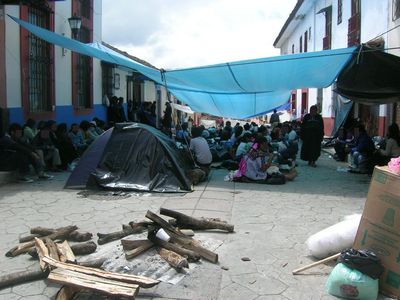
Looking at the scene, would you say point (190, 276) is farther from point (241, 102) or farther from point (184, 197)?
point (241, 102)

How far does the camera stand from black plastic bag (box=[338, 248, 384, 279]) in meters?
3.58

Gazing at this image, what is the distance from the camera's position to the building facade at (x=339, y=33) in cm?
1193

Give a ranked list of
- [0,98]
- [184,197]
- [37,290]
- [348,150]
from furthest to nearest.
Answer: [348,150], [0,98], [184,197], [37,290]

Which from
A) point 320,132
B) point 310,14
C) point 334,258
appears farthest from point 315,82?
point 310,14

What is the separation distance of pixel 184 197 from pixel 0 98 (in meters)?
4.69

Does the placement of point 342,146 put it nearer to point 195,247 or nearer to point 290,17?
point 195,247

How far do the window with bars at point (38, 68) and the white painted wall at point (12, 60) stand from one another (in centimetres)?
64

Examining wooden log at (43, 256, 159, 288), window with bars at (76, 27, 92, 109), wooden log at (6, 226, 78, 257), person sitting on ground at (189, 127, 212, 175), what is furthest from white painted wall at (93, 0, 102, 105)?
wooden log at (43, 256, 159, 288)

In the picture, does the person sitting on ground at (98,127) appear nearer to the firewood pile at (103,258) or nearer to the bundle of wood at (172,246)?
the firewood pile at (103,258)

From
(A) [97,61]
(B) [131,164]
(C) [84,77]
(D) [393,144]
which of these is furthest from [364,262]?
(A) [97,61]

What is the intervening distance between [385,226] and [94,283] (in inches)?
94.8

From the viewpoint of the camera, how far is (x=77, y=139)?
1080 centimetres

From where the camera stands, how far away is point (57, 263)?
3.86 meters

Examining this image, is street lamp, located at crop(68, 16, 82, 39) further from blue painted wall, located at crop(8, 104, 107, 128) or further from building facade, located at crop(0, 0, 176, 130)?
blue painted wall, located at crop(8, 104, 107, 128)
